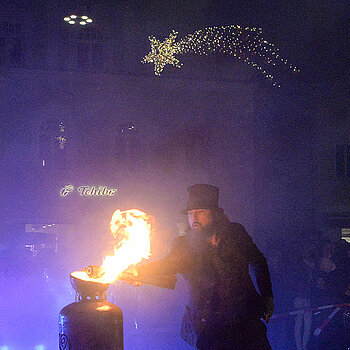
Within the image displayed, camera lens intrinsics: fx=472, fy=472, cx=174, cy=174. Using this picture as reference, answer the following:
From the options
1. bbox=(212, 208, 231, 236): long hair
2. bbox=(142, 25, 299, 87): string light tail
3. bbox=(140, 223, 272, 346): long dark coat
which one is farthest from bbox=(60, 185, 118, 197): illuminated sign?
bbox=(212, 208, 231, 236): long hair

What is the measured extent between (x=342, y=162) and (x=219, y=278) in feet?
57.7

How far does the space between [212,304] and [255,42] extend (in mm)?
16491

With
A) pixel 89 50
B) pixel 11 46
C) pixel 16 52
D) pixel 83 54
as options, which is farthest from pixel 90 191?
pixel 11 46

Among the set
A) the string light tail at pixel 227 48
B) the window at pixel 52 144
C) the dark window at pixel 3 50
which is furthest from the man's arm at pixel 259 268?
the dark window at pixel 3 50

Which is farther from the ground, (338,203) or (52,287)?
(338,203)

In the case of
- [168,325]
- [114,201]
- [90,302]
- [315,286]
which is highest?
[114,201]

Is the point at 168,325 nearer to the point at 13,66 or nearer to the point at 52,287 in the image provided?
the point at 52,287

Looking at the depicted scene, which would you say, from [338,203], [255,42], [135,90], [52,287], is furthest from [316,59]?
[52,287]

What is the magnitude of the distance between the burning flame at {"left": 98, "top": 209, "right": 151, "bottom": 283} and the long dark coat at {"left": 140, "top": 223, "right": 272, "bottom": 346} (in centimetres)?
33

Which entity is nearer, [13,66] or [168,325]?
[168,325]

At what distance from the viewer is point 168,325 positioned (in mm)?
9570

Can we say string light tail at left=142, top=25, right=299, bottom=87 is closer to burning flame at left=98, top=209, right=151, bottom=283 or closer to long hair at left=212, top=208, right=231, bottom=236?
burning flame at left=98, top=209, right=151, bottom=283

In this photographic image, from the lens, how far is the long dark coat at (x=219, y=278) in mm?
4055

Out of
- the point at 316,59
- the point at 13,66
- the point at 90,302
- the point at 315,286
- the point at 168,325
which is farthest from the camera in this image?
the point at 316,59
